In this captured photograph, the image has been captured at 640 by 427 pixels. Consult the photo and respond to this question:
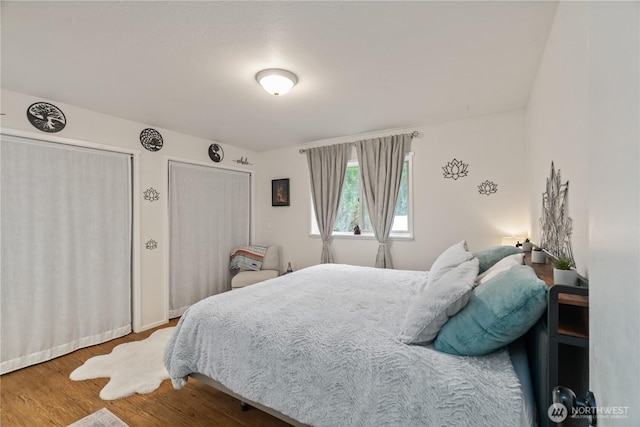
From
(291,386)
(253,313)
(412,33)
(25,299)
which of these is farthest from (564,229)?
(25,299)

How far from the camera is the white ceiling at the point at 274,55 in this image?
5.11 feet

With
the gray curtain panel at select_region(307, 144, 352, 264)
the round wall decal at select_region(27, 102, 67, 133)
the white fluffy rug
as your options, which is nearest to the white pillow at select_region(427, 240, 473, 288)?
the gray curtain panel at select_region(307, 144, 352, 264)

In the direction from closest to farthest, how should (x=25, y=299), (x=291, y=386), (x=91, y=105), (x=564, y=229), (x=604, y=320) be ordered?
(x=604, y=320) < (x=291, y=386) < (x=564, y=229) < (x=25, y=299) < (x=91, y=105)

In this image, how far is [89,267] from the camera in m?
2.91

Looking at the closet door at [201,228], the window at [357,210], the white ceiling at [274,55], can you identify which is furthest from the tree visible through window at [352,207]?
the closet door at [201,228]

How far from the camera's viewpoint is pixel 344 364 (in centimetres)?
133

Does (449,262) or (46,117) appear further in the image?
(46,117)

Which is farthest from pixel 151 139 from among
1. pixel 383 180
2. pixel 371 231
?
pixel 371 231

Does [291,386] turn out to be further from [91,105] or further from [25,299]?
[91,105]

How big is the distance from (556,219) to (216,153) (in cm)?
396

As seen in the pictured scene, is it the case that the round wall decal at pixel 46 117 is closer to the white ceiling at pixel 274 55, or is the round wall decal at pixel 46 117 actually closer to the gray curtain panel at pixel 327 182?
the white ceiling at pixel 274 55

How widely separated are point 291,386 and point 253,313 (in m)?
0.50

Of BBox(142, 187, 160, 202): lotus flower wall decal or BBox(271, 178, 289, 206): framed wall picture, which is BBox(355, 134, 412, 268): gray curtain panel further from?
BBox(142, 187, 160, 202): lotus flower wall decal

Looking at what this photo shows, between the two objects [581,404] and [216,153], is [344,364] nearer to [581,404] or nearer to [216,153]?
[581,404]
